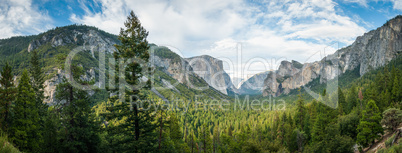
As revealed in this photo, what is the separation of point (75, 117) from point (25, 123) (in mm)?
3781

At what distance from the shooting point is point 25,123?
53.6 feet

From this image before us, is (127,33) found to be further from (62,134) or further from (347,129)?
(347,129)

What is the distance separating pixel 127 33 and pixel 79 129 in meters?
10.5

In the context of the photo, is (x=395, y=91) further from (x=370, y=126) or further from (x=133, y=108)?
(x=133, y=108)

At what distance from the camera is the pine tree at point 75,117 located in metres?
17.6

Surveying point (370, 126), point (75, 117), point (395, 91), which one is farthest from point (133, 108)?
point (395, 91)

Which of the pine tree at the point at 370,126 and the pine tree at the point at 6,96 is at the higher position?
the pine tree at the point at 6,96

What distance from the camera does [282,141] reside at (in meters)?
41.2

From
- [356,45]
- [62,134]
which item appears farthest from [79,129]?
[356,45]

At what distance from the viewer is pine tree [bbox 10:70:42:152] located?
15547 mm

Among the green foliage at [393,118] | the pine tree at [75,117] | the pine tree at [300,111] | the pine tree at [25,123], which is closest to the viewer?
the pine tree at [25,123]

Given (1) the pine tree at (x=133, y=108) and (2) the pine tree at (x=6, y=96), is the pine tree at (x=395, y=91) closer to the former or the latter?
(1) the pine tree at (x=133, y=108)

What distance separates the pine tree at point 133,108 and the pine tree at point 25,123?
7900 mm

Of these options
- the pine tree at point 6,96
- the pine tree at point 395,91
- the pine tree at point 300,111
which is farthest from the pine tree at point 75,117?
the pine tree at point 395,91
